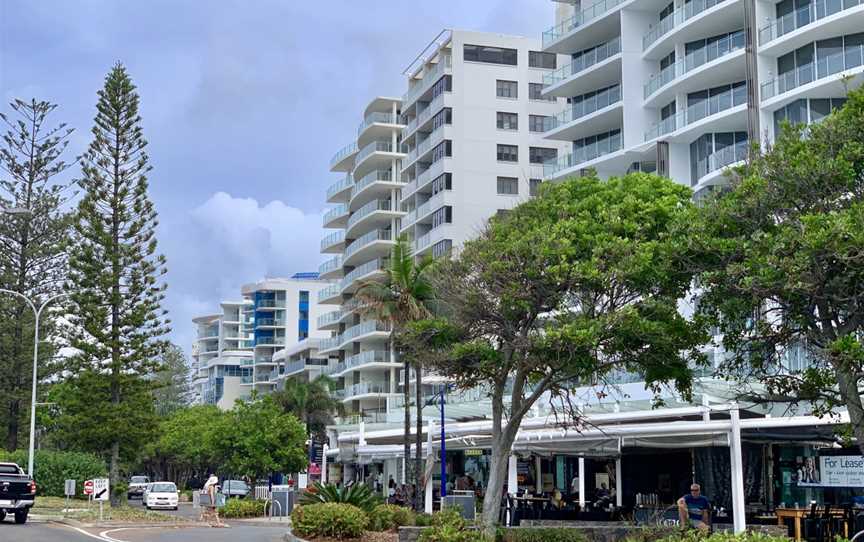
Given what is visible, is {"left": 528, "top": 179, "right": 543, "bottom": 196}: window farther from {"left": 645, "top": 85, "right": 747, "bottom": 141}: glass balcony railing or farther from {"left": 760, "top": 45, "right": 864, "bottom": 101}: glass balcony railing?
{"left": 760, "top": 45, "right": 864, "bottom": 101}: glass balcony railing

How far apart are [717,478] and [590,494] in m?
5.97

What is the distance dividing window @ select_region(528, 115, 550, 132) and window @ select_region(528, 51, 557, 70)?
3.65 m

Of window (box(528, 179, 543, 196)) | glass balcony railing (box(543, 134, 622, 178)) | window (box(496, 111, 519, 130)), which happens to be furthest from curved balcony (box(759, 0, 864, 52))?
window (box(496, 111, 519, 130))

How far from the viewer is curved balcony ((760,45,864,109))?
143 feet

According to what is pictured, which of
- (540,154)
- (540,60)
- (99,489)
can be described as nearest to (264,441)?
(99,489)

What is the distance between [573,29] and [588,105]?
14.7ft

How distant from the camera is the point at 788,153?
17812 millimetres

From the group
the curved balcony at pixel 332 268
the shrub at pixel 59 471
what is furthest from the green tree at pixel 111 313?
the curved balcony at pixel 332 268

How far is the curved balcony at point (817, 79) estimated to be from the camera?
43.5m

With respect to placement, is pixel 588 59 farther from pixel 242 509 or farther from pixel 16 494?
pixel 16 494

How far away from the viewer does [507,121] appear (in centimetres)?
7806

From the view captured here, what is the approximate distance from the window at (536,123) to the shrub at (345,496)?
54064 mm

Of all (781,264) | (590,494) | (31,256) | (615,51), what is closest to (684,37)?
(615,51)

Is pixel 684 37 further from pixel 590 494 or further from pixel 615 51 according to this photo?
pixel 590 494
